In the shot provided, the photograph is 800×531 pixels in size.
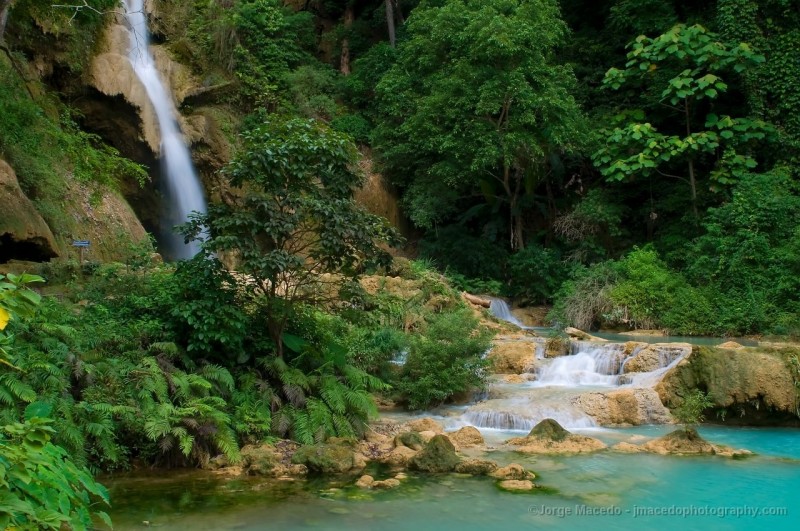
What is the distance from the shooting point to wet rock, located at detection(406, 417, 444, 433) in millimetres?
9328

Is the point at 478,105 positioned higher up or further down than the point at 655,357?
higher up

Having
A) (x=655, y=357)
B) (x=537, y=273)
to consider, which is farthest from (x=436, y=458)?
(x=537, y=273)

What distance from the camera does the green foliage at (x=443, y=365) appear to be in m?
10.5

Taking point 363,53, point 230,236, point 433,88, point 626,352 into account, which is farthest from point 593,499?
point 363,53

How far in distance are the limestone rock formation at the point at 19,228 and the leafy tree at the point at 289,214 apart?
370cm

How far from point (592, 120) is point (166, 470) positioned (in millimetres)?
18293

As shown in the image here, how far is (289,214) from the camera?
895cm

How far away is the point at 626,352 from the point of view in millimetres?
12180

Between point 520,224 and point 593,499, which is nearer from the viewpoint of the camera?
point 593,499

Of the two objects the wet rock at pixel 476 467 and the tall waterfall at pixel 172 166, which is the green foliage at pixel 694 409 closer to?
the wet rock at pixel 476 467

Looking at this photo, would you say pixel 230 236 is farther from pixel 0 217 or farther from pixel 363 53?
pixel 363 53

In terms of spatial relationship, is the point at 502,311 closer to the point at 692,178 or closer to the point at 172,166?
the point at 692,178

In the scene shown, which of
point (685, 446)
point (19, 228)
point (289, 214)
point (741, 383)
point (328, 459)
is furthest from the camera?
point (19, 228)

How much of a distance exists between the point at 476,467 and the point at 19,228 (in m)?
8.10
